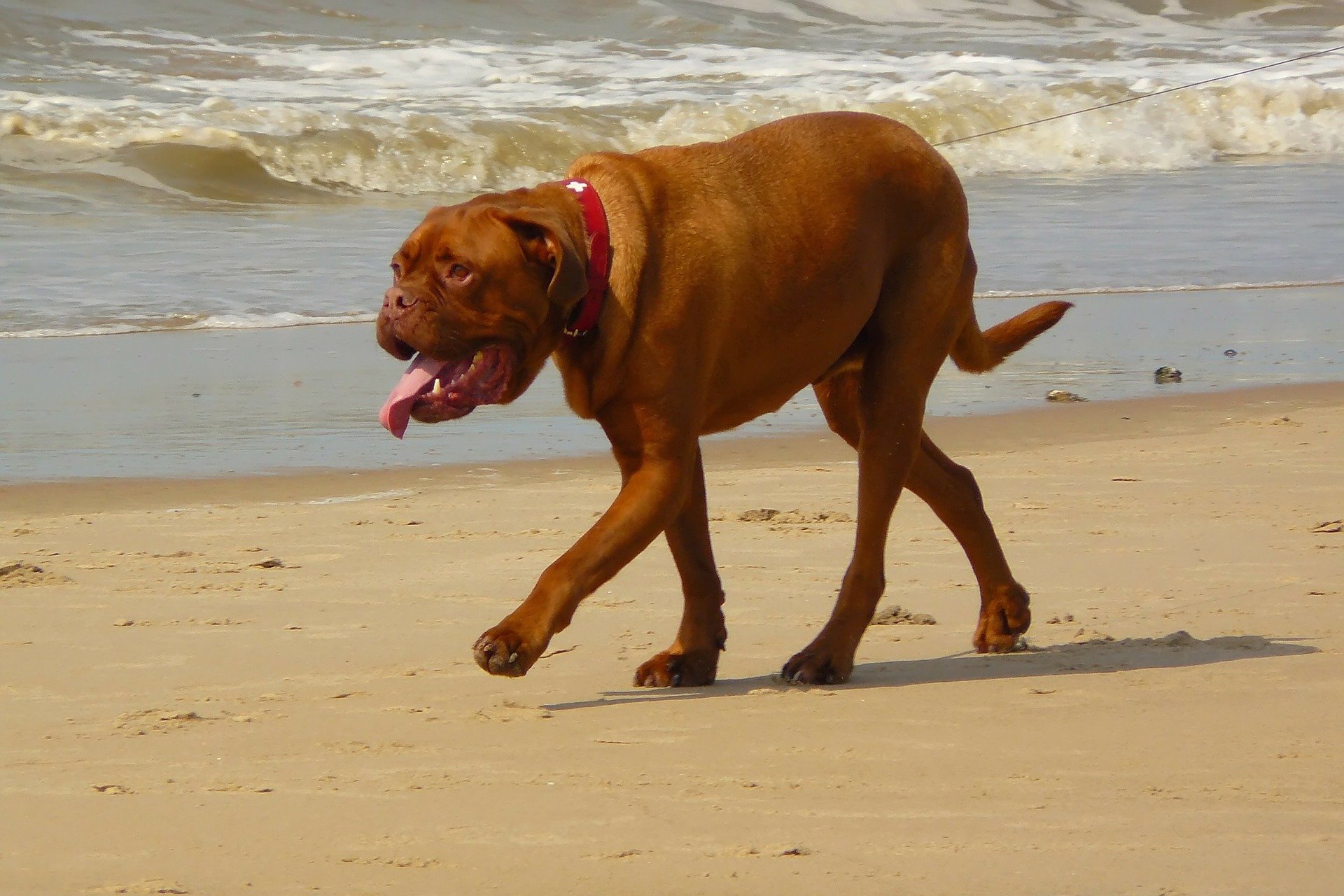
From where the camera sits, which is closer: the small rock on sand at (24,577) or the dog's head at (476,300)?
the dog's head at (476,300)

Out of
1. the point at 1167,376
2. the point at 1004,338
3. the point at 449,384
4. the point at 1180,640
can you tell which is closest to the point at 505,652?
the point at 449,384

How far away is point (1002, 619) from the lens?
15.7 feet

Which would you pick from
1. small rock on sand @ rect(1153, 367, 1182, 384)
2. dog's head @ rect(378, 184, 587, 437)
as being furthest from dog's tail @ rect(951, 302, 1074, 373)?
small rock on sand @ rect(1153, 367, 1182, 384)

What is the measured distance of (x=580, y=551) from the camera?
4047mm

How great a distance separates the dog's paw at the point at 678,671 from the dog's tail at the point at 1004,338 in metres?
1.33

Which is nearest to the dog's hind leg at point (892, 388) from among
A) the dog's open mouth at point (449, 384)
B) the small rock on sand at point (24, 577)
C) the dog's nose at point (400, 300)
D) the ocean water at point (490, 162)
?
the dog's open mouth at point (449, 384)

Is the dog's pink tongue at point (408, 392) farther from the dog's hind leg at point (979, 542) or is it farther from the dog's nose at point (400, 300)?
the dog's hind leg at point (979, 542)

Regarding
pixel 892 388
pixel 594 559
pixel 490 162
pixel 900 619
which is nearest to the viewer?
pixel 594 559

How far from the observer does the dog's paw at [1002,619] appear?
4.75 meters

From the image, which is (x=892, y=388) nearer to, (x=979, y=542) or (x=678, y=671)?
(x=979, y=542)

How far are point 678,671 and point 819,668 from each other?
14.3 inches

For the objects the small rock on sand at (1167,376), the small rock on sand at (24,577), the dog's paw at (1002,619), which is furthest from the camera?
the small rock on sand at (1167,376)

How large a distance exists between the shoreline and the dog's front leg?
303 centimetres

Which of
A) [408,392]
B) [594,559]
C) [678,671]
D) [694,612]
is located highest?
[408,392]
